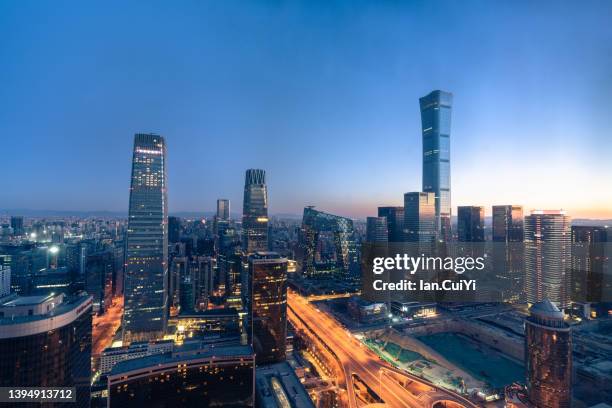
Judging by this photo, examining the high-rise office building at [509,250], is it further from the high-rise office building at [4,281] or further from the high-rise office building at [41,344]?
the high-rise office building at [4,281]

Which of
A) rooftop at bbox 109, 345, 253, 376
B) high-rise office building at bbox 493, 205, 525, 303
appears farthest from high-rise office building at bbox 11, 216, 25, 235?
high-rise office building at bbox 493, 205, 525, 303

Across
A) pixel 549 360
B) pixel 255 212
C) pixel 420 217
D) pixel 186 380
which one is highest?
pixel 255 212

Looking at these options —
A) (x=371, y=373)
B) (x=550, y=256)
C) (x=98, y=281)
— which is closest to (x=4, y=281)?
(x=98, y=281)

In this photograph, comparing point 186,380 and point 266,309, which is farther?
point 266,309

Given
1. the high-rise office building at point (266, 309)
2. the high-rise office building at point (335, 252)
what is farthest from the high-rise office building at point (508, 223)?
the high-rise office building at point (266, 309)

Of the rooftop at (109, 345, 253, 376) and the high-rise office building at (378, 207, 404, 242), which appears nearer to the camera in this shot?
the rooftop at (109, 345, 253, 376)

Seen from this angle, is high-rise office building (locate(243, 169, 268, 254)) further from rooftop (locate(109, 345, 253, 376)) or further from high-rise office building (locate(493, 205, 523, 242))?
high-rise office building (locate(493, 205, 523, 242))

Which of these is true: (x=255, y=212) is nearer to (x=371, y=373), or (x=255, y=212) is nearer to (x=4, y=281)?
(x=4, y=281)
